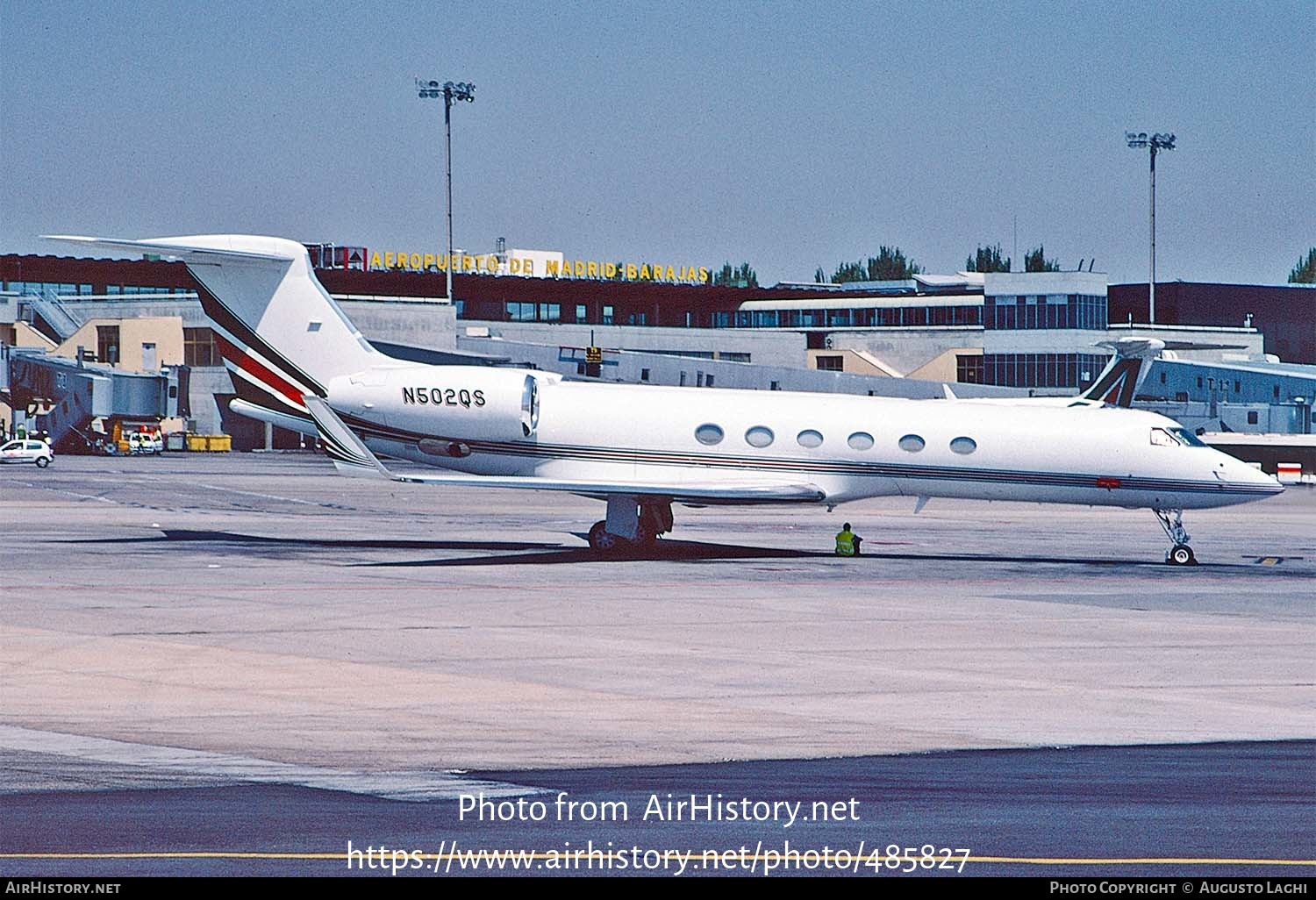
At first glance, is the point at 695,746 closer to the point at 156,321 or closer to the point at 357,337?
the point at 357,337

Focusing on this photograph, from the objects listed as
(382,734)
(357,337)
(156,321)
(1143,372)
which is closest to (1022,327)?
(1143,372)

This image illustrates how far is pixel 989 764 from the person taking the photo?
12367mm

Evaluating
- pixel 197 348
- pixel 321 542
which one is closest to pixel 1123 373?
pixel 321 542

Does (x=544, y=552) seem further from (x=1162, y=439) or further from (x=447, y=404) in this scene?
(x=1162, y=439)

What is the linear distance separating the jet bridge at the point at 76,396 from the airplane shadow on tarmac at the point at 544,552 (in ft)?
193

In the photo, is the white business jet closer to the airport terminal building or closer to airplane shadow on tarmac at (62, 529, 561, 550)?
airplane shadow on tarmac at (62, 529, 561, 550)

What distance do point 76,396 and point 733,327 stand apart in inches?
2691

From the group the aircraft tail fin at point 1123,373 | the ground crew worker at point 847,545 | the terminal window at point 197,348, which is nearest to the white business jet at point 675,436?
the ground crew worker at point 847,545

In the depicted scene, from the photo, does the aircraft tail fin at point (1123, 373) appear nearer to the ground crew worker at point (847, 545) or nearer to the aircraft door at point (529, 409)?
the ground crew worker at point (847, 545)

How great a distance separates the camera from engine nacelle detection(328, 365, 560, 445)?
3275 centimetres

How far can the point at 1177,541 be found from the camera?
33.1 metres

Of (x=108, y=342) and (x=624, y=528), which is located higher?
(x=108, y=342)

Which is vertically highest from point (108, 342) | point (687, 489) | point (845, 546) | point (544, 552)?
point (108, 342)

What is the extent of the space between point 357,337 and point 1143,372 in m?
39.8
